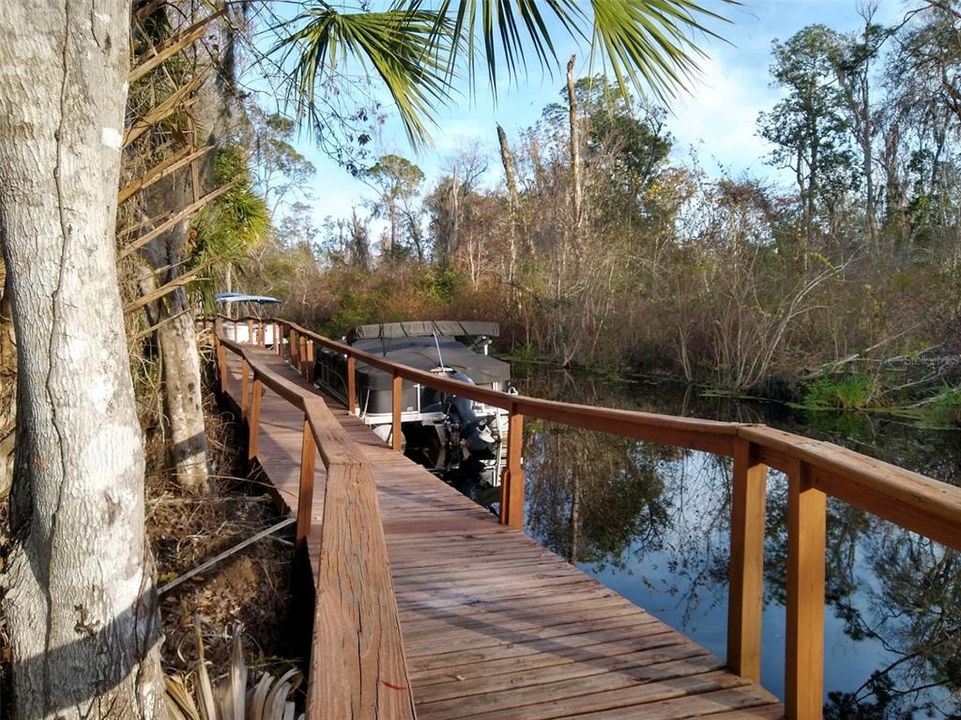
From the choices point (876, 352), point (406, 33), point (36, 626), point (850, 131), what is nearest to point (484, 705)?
point (36, 626)

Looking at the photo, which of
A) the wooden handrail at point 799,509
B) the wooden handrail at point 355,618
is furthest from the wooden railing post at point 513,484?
the wooden handrail at point 355,618

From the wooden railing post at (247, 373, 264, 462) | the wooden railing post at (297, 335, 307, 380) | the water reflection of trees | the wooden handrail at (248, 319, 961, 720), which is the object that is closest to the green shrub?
the water reflection of trees

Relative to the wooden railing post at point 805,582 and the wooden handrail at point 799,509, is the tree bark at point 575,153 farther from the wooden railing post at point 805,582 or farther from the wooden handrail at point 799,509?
the wooden railing post at point 805,582

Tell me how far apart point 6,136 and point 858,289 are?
16870mm

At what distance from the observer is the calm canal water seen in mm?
4938

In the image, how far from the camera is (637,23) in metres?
2.97

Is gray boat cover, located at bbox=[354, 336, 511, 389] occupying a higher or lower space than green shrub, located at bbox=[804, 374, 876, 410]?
higher

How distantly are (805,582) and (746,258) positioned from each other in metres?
16.6

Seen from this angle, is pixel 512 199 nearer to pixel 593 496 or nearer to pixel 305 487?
pixel 593 496

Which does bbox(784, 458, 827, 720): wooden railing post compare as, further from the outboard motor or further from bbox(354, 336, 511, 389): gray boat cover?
bbox(354, 336, 511, 389): gray boat cover

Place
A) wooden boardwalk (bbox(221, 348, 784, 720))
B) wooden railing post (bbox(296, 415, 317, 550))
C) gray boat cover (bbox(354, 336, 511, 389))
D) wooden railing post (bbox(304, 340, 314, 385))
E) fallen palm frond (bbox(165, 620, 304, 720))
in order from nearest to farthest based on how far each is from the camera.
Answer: wooden boardwalk (bbox(221, 348, 784, 720)) → fallen palm frond (bbox(165, 620, 304, 720)) → wooden railing post (bbox(296, 415, 317, 550)) → gray boat cover (bbox(354, 336, 511, 389)) → wooden railing post (bbox(304, 340, 314, 385))

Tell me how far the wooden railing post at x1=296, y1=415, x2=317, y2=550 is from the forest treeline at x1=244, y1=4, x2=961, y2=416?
2.41 meters

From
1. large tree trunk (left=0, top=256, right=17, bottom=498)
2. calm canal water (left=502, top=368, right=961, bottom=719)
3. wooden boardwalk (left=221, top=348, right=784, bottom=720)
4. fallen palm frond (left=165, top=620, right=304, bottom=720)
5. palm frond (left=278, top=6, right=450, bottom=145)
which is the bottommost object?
calm canal water (left=502, top=368, right=961, bottom=719)

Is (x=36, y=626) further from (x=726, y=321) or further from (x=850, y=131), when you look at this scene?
(x=850, y=131)
